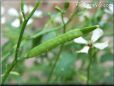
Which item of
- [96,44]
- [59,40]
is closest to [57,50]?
[96,44]

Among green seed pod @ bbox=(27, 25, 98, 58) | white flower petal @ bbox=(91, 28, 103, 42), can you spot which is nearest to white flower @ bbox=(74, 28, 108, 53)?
white flower petal @ bbox=(91, 28, 103, 42)

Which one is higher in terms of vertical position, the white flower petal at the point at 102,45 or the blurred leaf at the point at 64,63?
the white flower petal at the point at 102,45

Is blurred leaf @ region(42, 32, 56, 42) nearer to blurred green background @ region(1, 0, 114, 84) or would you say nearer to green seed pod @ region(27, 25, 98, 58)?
blurred green background @ region(1, 0, 114, 84)

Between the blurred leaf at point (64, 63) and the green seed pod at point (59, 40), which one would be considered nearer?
the green seed pod at point (59, 40)

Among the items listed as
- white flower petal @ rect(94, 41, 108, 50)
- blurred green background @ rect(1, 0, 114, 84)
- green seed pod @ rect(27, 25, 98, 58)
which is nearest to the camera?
green seed pod @ rect(27, 25, 98, 58)

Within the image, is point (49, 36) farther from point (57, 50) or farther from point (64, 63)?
point (57, 50)

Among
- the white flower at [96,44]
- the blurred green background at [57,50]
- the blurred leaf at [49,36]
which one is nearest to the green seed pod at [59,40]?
the white flower at [96,44]

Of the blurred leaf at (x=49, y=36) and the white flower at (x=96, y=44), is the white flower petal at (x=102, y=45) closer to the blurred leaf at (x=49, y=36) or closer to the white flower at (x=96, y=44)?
the white flower at (x=96, y=44)

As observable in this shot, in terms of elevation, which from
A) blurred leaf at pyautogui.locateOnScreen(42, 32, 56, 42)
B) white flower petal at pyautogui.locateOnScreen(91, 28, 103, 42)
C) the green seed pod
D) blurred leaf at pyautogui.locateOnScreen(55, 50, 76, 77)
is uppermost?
the green seed pod

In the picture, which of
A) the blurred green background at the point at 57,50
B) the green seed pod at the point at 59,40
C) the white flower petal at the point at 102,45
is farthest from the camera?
the blurred green background at the point at 57,50

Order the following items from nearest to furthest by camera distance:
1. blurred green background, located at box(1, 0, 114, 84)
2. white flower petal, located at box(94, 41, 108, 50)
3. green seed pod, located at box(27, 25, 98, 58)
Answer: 1. green seed pod, located at box(27, 25, 98, 58)
2. white flower petal, located at box(94, 41, 108, 50)
3. blurred green background, located at box(1, 0, 114, 84)

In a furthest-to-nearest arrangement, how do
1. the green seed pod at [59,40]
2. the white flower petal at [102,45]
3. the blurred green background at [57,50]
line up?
the blurred green background at [57,50] < the white flower petal at [102,45] < the green seed pod at [59,40]

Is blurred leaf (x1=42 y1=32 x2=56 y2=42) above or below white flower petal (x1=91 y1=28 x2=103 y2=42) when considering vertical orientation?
below
